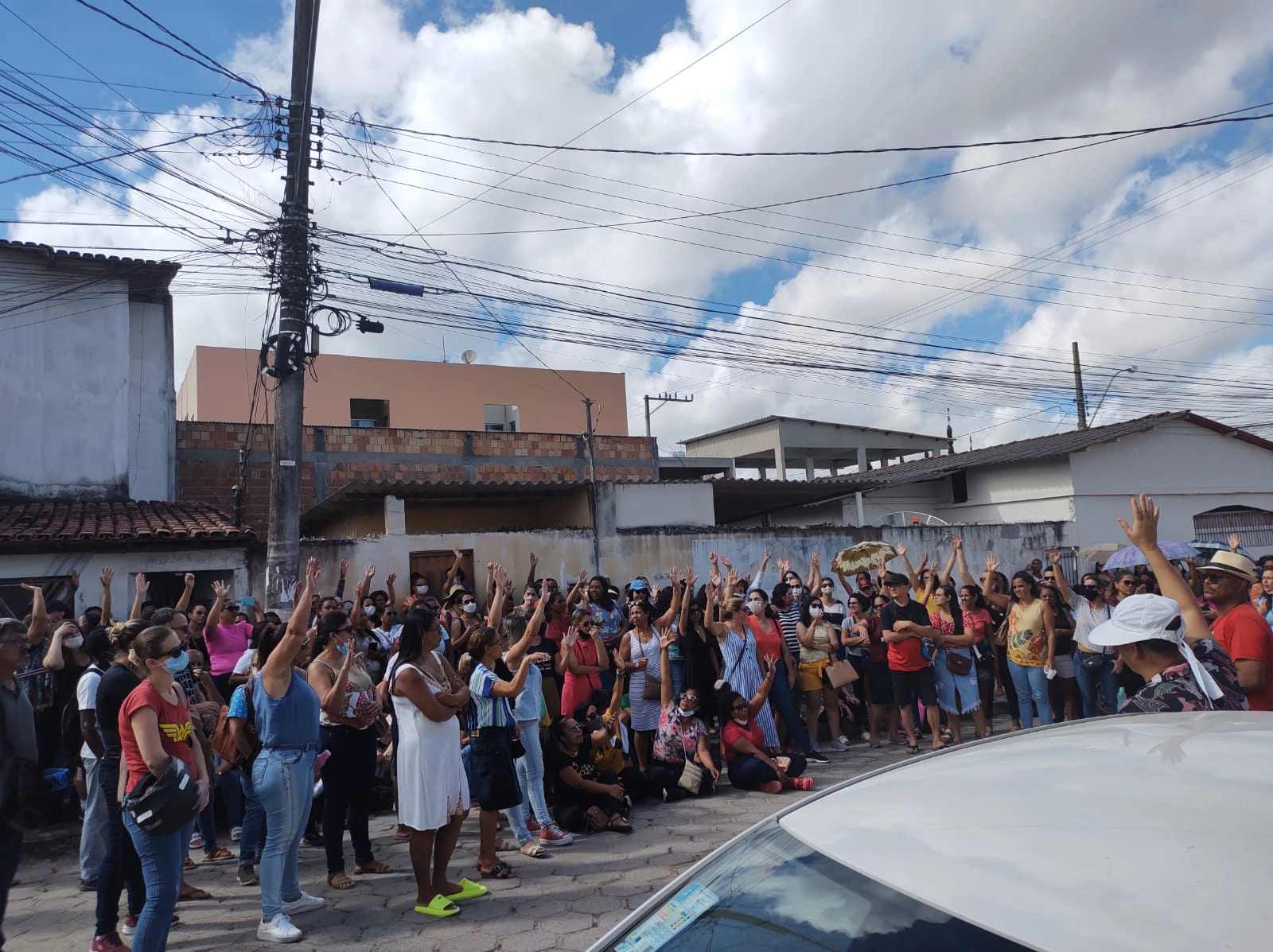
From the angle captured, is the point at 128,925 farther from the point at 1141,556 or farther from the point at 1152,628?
the point at 1141,556

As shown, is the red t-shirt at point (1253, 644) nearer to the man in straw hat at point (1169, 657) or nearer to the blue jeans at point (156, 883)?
→ the man in straw hat at point (1169, 657)

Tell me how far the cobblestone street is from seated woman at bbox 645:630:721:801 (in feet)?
1.77

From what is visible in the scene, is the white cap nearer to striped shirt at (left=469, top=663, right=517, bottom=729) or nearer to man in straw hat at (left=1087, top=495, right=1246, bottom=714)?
man in straw hat at (left=1087, top=495, right=1246, bottom=714)

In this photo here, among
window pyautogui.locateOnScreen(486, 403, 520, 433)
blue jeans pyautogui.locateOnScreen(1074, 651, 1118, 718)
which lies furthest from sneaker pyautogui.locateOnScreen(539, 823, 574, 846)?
window pyautogui.locateOnScreen(486, 403, 520, 433)

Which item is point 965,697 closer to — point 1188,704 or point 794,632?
point 794,632

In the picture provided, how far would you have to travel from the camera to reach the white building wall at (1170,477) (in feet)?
68.1

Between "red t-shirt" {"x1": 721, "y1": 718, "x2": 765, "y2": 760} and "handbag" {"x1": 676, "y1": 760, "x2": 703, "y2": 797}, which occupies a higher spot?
"red t-shirt" {"x1": 721, "y1": 718, "x2": 765, "y2": 760}

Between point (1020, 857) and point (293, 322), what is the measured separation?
36.8 ft

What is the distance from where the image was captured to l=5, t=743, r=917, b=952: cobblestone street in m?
4.86

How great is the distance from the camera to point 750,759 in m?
7.73

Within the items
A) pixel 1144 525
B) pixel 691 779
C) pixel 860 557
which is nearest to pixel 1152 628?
pixel 1144 525

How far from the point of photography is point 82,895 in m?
5.80

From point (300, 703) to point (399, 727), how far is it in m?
0.57

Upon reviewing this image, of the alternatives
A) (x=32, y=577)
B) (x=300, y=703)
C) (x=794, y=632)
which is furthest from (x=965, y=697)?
(x=32, y=577)
